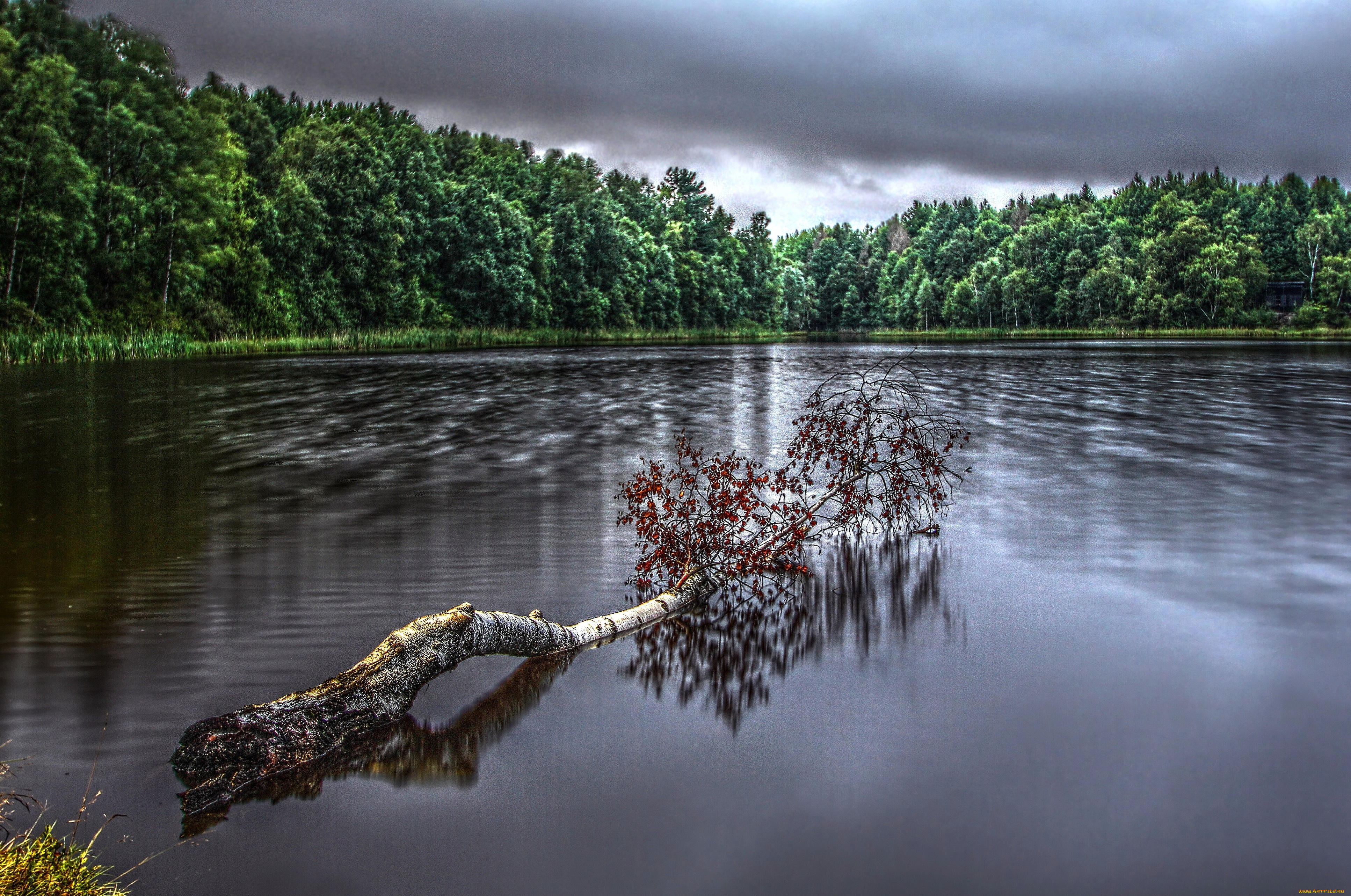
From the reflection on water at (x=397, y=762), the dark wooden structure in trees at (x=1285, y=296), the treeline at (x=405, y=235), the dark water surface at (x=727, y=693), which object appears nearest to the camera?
the dark water surface at (x=727, y=693)

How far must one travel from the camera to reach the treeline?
5825cm

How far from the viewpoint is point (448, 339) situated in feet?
274

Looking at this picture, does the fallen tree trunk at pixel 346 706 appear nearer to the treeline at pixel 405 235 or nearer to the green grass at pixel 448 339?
the green grass at pixel 448 339

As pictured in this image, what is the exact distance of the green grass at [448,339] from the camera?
49281 mm

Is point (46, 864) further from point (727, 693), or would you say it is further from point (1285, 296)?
point (1285, 296)

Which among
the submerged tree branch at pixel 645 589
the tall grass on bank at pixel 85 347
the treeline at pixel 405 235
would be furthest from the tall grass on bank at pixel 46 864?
the treeline at pixel 405 235

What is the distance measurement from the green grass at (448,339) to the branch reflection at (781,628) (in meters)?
49.3

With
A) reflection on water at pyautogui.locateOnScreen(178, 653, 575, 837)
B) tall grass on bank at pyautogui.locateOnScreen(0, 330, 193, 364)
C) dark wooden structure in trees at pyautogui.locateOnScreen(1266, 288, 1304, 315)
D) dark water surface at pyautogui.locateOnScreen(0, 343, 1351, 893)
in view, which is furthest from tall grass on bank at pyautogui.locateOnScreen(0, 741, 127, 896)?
dark wooden structure in trees at pyautogui.locateOnScreen(1266, 288, 1304, 315)

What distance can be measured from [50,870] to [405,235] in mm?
89080

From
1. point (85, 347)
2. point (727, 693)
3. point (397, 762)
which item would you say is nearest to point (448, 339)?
point (85, 347)

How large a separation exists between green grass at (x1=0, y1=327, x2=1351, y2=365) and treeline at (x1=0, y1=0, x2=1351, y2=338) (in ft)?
8.57

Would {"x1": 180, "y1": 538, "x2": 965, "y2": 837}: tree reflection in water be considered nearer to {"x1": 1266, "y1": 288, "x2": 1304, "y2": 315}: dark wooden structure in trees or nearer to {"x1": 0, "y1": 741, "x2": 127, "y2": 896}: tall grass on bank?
{"x1": 0, "y1": 741, "x2": 127, "y2": 896}: tall grass on bank

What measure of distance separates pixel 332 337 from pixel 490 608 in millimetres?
70752

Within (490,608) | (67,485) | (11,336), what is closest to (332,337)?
(11,336)
